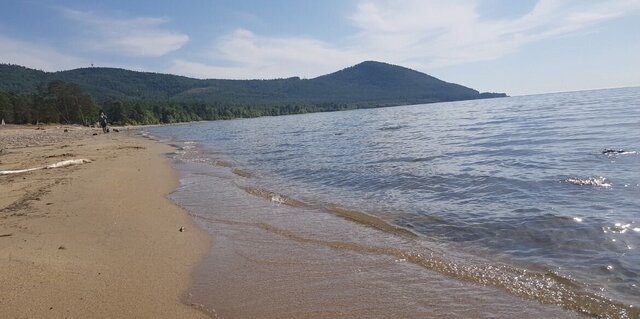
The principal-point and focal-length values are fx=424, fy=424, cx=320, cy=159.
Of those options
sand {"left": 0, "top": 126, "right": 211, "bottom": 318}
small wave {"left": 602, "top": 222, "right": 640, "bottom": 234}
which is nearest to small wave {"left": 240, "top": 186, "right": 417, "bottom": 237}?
sand {"left": 0, "top": 126, "right": 211, "bottom": 318}

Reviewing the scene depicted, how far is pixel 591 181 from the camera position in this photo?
37.2ft

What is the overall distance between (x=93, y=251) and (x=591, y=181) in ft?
38.9

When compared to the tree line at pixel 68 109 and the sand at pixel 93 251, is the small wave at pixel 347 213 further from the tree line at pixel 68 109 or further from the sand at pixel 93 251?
the tree line at pixel 68 109

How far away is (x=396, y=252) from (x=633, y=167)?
387 inches

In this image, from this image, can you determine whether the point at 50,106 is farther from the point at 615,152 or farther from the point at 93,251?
the point at 615,152

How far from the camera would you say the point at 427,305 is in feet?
16.8

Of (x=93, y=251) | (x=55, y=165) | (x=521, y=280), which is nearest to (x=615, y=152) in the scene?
(x=521, y=280)

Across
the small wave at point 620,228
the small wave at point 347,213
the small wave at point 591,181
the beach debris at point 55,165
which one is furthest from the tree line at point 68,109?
the small wave at point 620,228

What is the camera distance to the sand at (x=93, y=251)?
16.4ft

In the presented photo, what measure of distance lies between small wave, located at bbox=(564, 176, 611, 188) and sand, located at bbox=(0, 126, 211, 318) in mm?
9640

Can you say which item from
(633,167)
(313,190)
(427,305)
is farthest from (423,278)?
(633,167)

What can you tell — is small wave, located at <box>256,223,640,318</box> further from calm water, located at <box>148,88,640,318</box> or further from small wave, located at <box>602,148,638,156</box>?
small wave, located at <box>602,148,638,156</box>

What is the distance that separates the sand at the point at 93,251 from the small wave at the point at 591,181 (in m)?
9.64

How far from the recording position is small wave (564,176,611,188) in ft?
36.1
